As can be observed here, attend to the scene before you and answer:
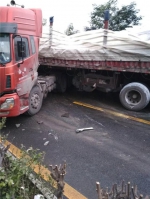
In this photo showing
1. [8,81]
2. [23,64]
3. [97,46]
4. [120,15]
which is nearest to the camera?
[8,81]

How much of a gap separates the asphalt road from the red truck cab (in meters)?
0.66

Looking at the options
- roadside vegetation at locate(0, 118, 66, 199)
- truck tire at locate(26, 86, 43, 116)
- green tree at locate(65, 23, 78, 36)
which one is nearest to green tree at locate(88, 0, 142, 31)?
green tree at locate(65, 23, 78, 36)

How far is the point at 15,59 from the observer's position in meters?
4.14

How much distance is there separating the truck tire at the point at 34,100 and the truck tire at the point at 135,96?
248 cm

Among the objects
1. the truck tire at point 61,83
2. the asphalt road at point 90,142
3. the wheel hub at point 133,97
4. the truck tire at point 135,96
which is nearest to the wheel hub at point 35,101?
the asphalt road at point 90,142

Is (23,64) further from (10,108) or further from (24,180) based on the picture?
(24,180)

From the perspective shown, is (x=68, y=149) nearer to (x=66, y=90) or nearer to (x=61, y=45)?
(x=61, y=45)

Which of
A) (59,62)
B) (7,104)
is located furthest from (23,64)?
(59,62)

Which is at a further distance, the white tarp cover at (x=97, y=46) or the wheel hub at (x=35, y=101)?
the white tarp cover at (x=97, y=46)

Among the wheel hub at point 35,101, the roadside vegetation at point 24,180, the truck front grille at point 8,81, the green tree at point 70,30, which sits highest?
the green tree at point 70,30

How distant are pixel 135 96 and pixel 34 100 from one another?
9.73 ft

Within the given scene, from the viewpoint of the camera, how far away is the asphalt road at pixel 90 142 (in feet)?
9.89

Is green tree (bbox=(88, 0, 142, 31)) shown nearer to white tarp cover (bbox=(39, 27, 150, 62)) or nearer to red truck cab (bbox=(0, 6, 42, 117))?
white tarp cover (bbox=(39, 27, 150, 62))

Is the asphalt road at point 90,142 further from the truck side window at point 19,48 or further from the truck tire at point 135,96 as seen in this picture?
the truck side window at point 19,48
